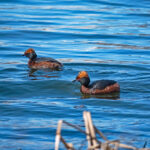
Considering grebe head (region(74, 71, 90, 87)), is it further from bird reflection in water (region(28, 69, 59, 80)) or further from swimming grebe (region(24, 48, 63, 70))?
swimming grebe (region(24, 48, 63, 70))

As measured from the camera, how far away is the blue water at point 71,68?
370 inches

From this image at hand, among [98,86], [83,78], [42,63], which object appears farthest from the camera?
[42,63]

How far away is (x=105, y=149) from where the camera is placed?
569 centimetres

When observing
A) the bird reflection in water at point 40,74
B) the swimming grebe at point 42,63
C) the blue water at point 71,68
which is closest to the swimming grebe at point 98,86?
the blue water at point 71,68

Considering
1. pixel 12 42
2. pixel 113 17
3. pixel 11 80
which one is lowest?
pixel 11 80

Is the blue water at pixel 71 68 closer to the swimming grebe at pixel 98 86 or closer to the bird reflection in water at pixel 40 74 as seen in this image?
the bird reflection in water at pixel 40 74

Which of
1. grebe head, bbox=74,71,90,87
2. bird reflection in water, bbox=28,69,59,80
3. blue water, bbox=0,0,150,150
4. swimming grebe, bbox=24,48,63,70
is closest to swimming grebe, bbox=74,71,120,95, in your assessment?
grebe head, bbox=74,71,90,87

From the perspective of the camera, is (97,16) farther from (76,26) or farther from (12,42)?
(12,42)

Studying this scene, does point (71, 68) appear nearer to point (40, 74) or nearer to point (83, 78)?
point (40, 74)

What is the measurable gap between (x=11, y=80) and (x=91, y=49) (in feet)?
18.6

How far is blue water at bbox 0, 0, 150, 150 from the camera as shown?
30.8ft

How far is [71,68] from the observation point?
49.9ft

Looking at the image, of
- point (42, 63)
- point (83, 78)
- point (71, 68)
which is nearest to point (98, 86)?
point (83, 78)

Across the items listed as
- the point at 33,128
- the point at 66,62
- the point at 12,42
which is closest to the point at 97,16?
the point at 12,42
